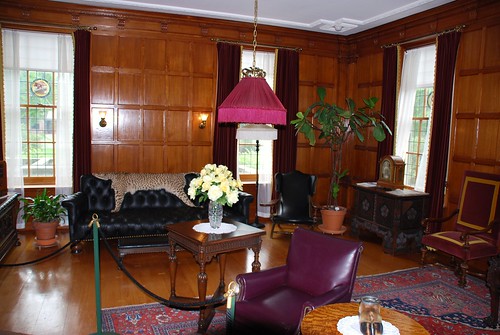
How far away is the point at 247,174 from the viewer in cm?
736

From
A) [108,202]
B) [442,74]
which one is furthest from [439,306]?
[108,202]

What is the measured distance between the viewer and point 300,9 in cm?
612

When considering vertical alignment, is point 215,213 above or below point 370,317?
above

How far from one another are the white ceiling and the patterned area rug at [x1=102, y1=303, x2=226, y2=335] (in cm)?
415

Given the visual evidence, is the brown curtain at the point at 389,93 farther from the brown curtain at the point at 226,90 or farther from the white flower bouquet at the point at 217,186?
the white flower bouquet at the point at 217,186

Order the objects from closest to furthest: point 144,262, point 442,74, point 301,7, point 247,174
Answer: point 144,262, point 442,74, point 301,7, point 247,174

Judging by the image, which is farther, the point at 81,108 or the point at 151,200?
the point at 81,108

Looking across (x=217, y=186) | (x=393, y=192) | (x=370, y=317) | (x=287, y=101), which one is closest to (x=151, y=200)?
(x=217, y=186)

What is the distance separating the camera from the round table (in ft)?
7.61

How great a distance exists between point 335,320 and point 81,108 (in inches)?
200

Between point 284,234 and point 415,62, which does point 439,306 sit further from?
point 415,62

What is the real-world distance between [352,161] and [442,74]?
2.46 m

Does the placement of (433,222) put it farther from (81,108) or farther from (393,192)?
(81,108)

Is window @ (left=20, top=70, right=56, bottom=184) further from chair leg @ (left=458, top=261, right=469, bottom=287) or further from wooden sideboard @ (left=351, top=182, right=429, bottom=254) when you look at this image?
chair leg @ (left=458, top=261, right=469, bottom=287)
